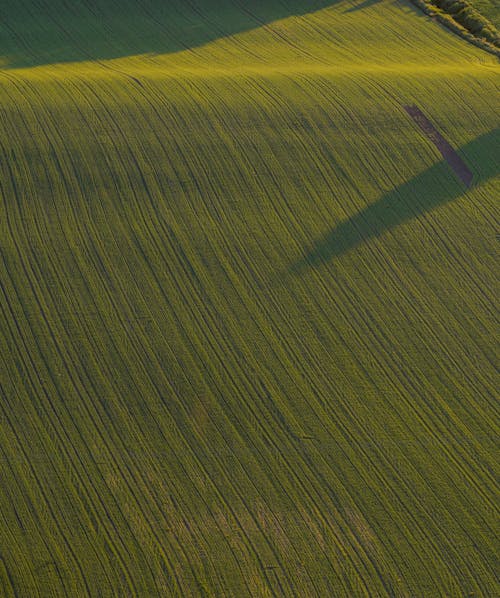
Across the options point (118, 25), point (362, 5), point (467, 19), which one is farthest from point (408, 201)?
point (118, 25)

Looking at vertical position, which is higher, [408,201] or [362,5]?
[362,5]

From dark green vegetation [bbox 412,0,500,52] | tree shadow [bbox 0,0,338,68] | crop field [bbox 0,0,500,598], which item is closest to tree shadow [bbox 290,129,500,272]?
crop field [bbox 0,0,500,598]

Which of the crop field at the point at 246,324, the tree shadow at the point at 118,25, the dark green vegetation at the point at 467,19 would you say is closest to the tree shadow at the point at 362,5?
the tree shadow at the point at 118,25

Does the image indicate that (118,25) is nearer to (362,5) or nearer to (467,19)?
(362,5)

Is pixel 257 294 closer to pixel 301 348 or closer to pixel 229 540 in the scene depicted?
pixel 301 348

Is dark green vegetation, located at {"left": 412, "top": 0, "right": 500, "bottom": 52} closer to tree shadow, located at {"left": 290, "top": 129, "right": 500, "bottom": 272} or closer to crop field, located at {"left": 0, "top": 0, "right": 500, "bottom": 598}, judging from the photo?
crop field, located at {"left": 0, "top": 0, "right": 500, "bottom": 598}
